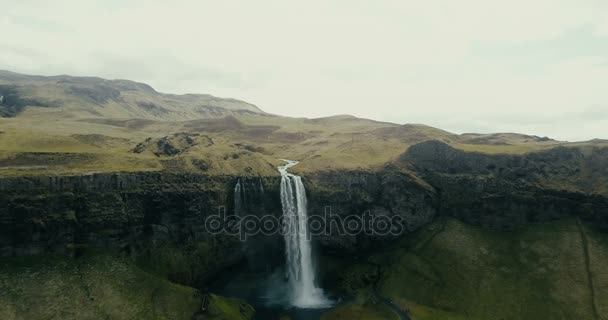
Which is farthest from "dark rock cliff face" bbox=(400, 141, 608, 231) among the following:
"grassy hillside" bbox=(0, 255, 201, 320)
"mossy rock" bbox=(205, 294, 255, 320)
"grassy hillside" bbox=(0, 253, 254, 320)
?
"grassy hillside" bbox=(0, 255, 201, 320)

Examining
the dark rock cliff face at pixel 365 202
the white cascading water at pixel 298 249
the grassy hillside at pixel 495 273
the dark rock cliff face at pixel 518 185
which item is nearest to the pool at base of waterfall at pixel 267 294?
the white cascading water at pixel 298 249

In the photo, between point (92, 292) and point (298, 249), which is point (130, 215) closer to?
point (92, 292)

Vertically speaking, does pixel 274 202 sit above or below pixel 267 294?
above

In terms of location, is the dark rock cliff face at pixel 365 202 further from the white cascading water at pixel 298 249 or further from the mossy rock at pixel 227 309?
the mossy rock at pixel 227 309

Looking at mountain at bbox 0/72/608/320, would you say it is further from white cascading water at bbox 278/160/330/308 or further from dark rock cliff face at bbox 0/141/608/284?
white cascading water at bbox 278/160/330/308

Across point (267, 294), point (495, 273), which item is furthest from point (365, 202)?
point (267, 294)
